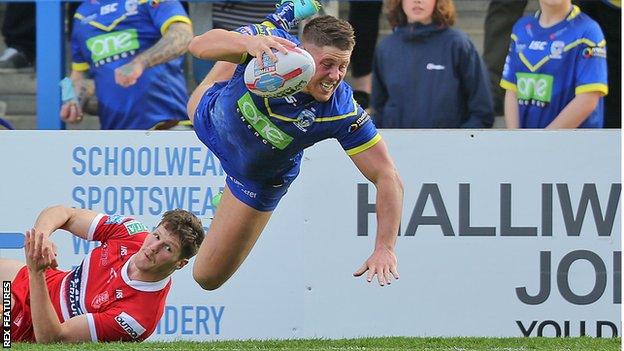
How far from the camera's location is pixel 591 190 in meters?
8.37

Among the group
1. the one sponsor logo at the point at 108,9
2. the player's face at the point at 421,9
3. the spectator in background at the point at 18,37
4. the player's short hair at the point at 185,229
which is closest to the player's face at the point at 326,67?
the player's short hair at the point at 185,229

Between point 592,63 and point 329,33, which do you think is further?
point 592,63

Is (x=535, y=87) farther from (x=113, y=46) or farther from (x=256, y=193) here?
(x=113, y=46)

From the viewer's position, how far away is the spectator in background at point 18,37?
1034 cm

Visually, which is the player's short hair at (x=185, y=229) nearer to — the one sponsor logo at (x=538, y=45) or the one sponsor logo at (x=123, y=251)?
the one sponsor logo at (x=123, y=251)

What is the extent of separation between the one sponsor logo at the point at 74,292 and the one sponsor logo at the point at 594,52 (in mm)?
3356

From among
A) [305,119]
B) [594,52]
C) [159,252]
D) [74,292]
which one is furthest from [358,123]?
[594,52]

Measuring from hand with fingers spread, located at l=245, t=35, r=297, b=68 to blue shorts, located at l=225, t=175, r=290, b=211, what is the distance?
4.25 ft

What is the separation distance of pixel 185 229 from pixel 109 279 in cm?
51

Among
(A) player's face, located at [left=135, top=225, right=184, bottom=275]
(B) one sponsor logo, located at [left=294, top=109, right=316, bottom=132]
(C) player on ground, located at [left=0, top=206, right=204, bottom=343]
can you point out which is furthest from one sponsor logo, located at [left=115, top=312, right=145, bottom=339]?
(B) one sponsor logo, located at [left=294, top=109, right=316, bottom=132]

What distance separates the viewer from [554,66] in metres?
8.72

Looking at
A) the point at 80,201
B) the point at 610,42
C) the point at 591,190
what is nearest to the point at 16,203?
the point at 80,201

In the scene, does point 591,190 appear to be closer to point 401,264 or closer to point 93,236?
point 401,264

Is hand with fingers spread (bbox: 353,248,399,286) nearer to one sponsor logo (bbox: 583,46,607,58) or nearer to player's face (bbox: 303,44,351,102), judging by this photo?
player's face (bbox: 303,44,351,102)
